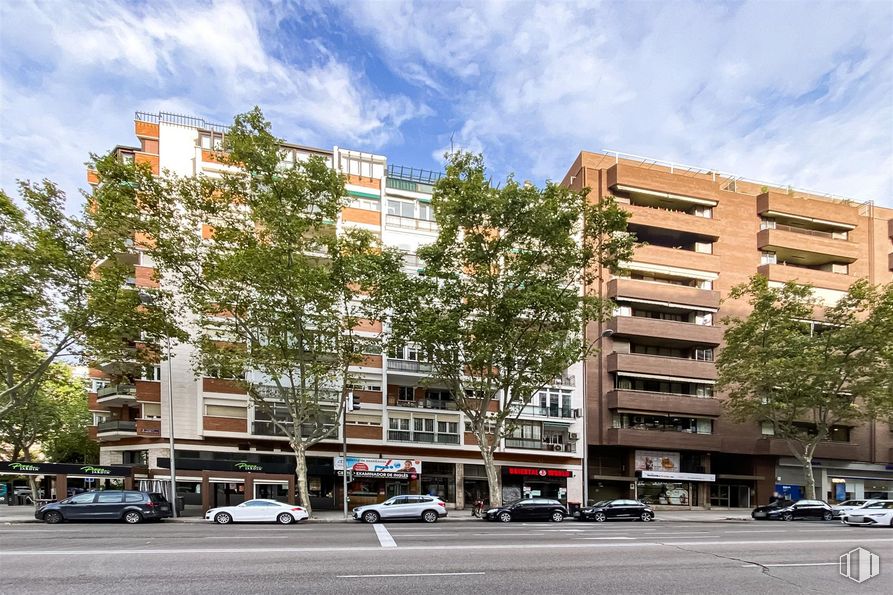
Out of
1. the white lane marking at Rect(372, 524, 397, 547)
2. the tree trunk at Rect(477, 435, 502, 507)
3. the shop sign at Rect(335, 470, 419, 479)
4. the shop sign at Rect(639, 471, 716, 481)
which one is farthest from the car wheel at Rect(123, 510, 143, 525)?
the shop sign at Rect(639, 471, 716, 481)

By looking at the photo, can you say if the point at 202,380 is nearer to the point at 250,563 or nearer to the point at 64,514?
the point at 64,514

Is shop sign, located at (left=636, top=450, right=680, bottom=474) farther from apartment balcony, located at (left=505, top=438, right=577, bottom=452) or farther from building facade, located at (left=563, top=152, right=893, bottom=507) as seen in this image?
apartment balcony, located at (left=505, top=438, right=577, bottom=452)

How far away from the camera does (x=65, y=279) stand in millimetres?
23859

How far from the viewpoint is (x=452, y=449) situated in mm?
37250

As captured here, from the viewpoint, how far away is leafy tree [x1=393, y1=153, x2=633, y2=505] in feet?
87.1

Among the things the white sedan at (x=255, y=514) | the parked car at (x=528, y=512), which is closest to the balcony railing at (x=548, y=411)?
the parked car at (x=528, y=512)

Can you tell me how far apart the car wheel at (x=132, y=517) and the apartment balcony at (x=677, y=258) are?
33.7 metres

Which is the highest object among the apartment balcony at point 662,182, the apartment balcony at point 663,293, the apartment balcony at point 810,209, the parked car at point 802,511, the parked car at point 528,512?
the apartment balcony at point 662,182

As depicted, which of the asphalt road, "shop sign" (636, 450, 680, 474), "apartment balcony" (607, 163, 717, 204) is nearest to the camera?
the asphalt road

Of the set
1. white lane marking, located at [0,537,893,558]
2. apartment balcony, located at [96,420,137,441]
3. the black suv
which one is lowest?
the black suv

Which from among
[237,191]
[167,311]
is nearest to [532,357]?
[237,191]

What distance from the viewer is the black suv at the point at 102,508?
22453mm

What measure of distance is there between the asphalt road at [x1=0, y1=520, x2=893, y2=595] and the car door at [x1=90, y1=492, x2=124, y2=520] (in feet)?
18.5

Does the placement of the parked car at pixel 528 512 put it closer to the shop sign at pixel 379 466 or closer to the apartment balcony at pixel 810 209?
the shop sign at pixel 379 466
